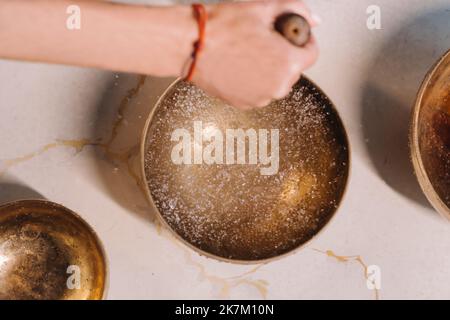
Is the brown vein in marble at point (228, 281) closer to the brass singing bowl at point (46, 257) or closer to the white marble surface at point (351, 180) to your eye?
the white marble surface at point (351, 180)

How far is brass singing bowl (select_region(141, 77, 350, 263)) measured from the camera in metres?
0.96

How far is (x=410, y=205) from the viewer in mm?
1050

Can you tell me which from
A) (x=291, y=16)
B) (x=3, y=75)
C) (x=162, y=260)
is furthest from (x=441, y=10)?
(x=3, y=75)

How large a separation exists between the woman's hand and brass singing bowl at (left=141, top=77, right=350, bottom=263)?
8.4 inches

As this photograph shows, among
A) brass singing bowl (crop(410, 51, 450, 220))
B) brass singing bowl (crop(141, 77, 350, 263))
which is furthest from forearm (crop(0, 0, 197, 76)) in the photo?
brass singing bowl (crop(410, 51, 450, 220))

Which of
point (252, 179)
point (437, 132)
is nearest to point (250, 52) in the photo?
point (252, 179)

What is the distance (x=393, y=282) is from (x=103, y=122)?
0.62 m

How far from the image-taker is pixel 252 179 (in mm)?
1002

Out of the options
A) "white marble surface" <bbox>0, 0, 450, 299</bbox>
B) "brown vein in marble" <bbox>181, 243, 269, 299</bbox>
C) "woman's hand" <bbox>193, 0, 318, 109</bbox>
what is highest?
"woman's hand" <bbox>193, 0, 318, 109</bbox>

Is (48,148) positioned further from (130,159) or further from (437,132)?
(437,132)

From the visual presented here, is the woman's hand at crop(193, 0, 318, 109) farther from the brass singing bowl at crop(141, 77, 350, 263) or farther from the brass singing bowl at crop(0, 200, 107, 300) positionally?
the brass singing bowl at crop(0, 200, 107, 300)

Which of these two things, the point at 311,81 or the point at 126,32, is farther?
the point at 311,81

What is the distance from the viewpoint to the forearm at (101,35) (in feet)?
2.25
